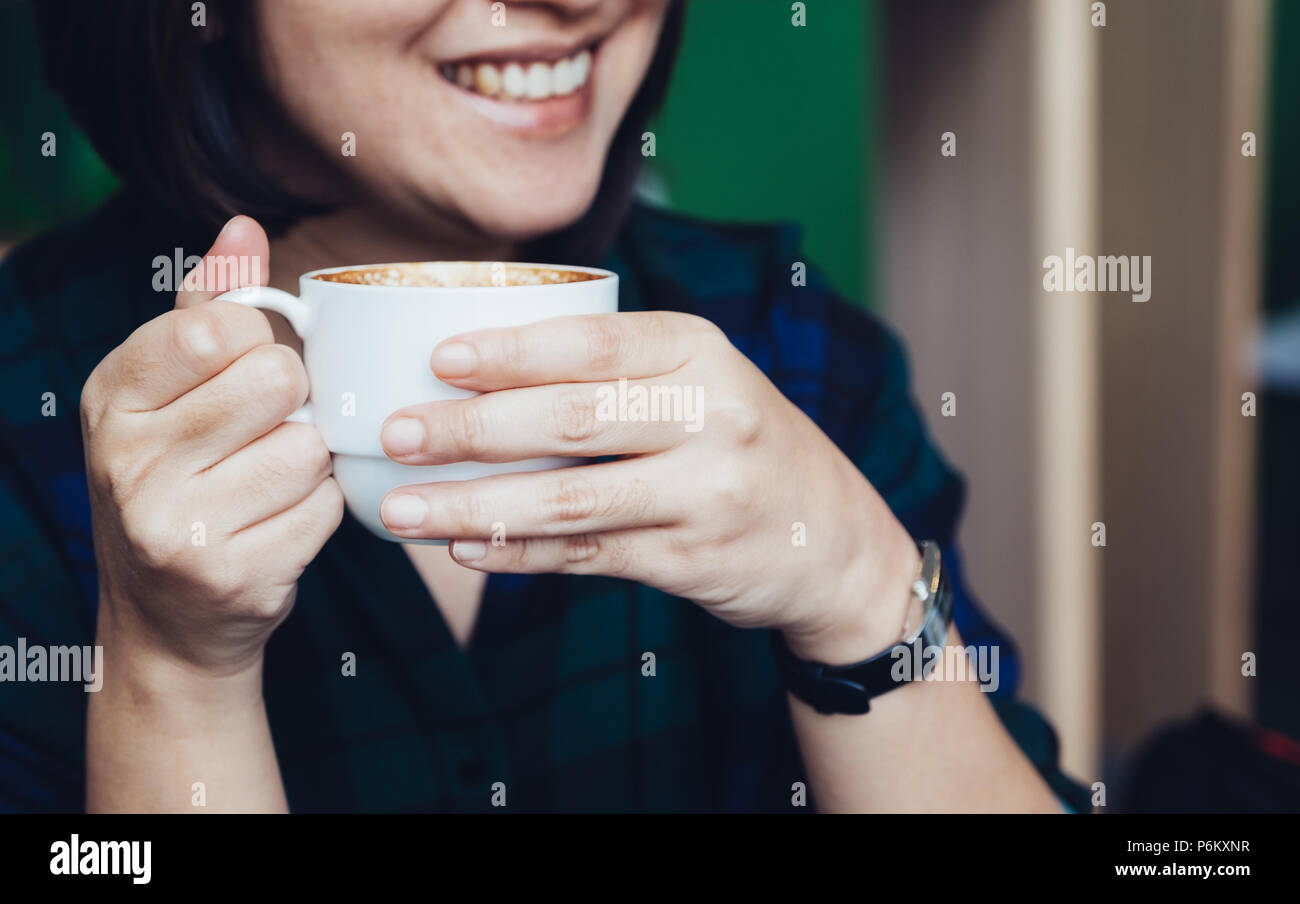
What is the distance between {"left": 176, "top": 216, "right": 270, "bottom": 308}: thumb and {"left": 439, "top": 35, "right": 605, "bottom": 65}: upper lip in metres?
0.20

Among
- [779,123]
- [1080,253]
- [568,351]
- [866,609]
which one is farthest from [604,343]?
[779,123]

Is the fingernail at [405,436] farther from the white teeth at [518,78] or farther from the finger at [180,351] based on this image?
the white teeth at [518,78]

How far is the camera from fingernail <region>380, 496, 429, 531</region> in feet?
1.47

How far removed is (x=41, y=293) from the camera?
750 millimetres

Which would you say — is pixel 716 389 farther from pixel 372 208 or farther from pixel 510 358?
pixel 372 208

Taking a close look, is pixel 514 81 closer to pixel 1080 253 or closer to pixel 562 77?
pixel 562 77

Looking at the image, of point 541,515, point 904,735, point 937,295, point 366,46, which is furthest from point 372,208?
point 937,295

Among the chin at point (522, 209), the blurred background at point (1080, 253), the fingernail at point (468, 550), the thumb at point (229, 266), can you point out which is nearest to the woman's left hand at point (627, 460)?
the fingernail at point (468, 550)

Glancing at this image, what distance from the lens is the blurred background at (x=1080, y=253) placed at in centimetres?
98

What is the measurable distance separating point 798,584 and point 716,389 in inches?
4.7

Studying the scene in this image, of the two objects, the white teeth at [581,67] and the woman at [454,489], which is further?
the white teeth at [581,67]

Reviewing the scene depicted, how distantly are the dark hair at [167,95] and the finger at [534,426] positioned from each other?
0.32 m
